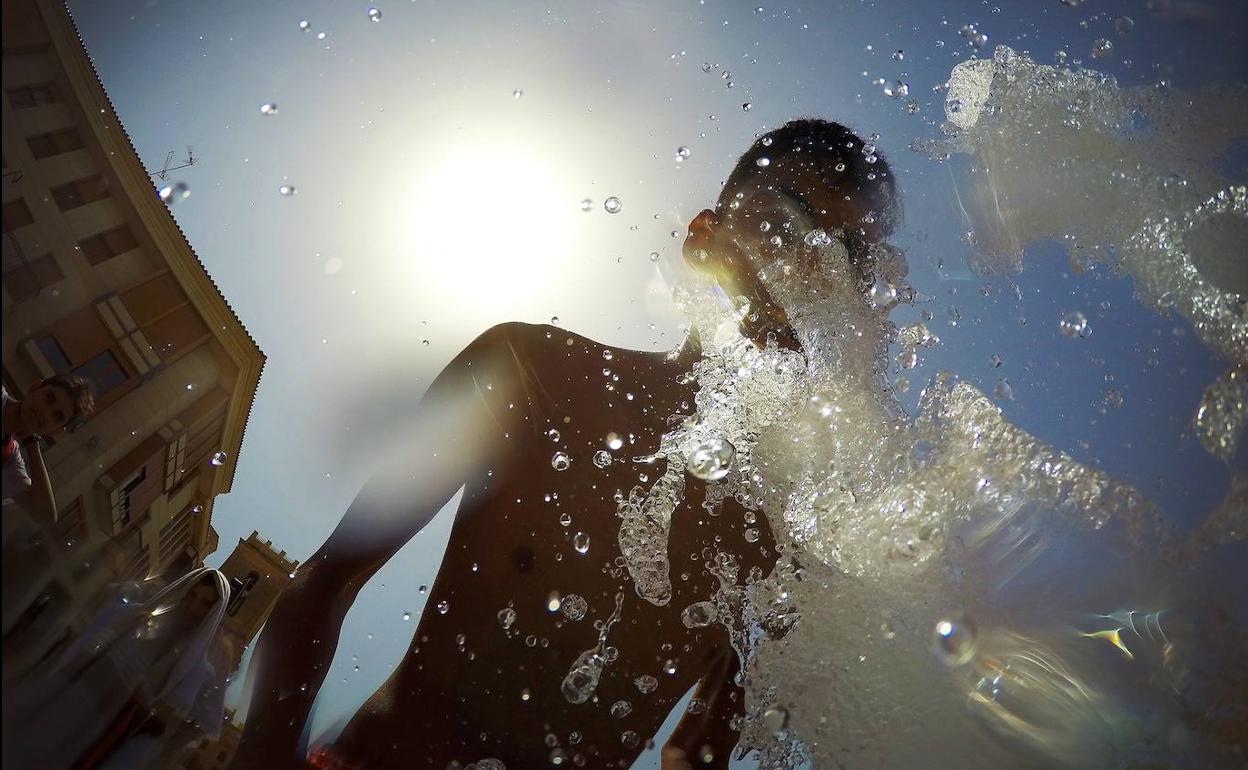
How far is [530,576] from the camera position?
1734 millimetres

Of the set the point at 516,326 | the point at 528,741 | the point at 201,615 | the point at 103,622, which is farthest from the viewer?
the point at 516,326

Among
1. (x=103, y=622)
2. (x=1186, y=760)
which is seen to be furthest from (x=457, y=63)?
(x=1186, y=760)

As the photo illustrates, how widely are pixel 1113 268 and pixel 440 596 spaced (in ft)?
8.66

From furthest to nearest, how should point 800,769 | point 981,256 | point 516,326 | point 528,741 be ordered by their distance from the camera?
point 981,256, point 516,326, point 800,769, point 528,741

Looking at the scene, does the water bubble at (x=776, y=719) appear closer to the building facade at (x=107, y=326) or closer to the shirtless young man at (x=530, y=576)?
the shirtless young man at (x=530, y=576)

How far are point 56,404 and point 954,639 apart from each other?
2289 mm

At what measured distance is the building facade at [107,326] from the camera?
2.83 ft

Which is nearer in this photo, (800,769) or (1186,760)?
(1186,760)

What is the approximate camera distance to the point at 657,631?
1735mm

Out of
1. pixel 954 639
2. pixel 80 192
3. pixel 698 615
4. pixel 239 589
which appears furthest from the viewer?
pixel 698 615

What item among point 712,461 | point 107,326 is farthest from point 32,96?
point 712,461

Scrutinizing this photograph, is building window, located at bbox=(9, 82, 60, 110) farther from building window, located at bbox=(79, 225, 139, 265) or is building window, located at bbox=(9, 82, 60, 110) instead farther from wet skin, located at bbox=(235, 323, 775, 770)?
wet skin, located at bbox=(235, 323, 775, 770)

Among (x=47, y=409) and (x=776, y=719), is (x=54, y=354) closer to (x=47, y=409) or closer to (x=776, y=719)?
(x=47, y=409)

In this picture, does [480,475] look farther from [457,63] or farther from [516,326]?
[457,63]
